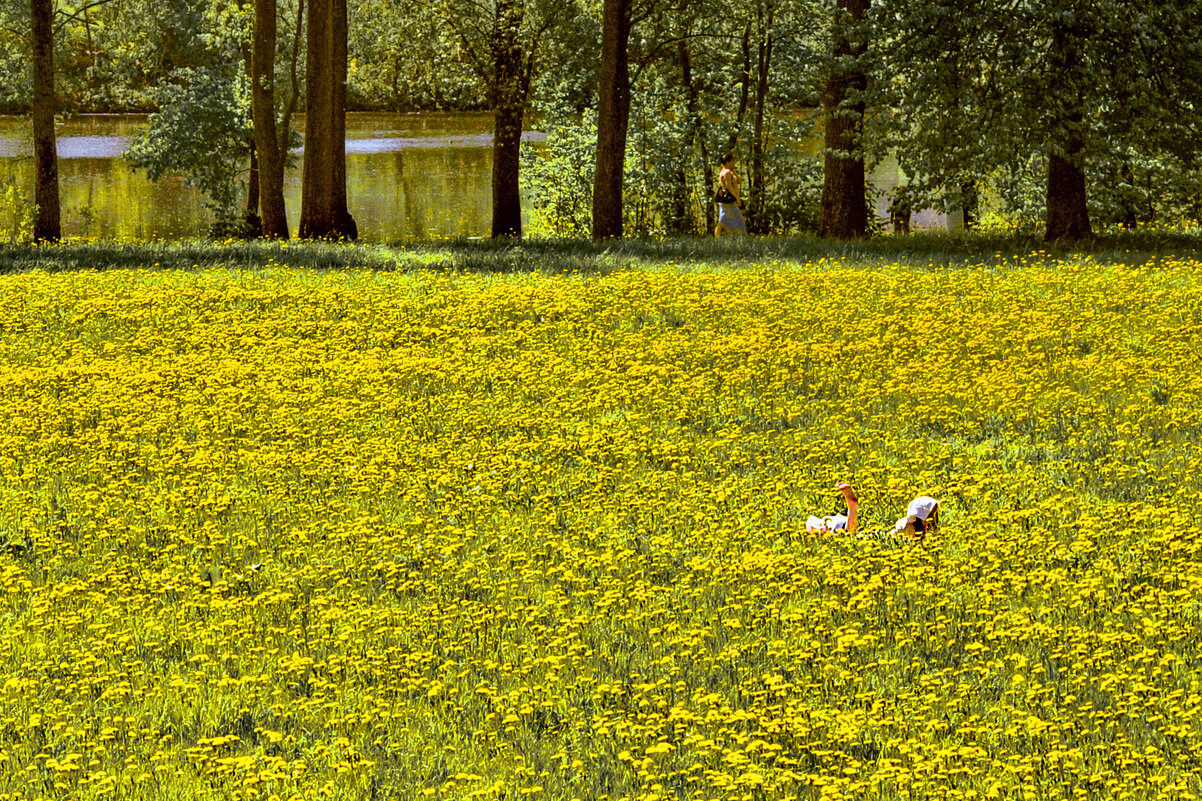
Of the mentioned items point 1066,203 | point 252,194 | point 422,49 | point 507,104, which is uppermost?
point 422,49

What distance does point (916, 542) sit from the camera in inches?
314

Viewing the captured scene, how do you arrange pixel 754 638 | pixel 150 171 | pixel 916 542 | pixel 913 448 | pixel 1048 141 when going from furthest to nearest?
1. pixel 150 171
2. pixel 1048 141
3. pixel 913 448
4. pixel 916 542
5. pixel 754 638

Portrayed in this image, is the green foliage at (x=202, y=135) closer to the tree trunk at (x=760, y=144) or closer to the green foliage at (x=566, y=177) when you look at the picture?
the green foliage at (x=566, y=177)

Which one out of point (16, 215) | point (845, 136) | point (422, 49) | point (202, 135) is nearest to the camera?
point (845, 136)

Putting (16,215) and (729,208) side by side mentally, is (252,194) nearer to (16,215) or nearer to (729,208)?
(16,215)

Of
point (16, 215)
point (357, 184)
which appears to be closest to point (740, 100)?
point (16, 215)

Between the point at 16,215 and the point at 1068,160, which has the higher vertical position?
the point at 1068,160

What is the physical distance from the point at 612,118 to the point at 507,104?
12.9 feet

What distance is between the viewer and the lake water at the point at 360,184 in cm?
4544

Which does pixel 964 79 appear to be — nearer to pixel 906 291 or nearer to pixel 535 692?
pixel 906 291

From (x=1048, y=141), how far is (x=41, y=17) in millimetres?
18153

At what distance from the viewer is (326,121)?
24.8m

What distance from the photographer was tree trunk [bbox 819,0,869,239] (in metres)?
22.7

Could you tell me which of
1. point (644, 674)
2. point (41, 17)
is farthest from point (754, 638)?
point (41, 17)
